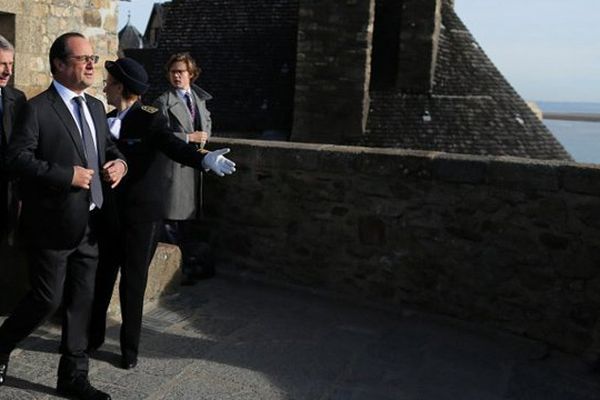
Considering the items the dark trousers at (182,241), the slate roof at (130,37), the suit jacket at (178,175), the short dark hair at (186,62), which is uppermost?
the slate roof at (130,37)

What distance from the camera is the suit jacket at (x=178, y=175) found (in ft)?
15.4

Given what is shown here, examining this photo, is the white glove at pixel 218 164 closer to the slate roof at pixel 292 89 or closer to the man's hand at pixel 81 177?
the man's hand at pixel 81 177

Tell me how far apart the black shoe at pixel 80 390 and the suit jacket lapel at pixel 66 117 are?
1.03 m

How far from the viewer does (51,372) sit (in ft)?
11.2

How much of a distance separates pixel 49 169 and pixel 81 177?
5.4 inches

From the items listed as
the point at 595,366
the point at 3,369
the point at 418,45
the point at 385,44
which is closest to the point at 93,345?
the point at 3,369

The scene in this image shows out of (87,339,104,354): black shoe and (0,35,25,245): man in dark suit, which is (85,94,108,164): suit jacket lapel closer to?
(0,35,25,245): man in dark suit

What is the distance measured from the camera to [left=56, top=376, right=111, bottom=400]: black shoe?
10.1ft

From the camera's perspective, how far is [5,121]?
3426mm

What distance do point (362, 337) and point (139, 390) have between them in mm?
1512

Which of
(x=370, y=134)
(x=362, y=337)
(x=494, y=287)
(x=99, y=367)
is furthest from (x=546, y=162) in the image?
(x=370, y=134)

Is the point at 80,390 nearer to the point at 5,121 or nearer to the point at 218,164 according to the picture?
the point at 218,164

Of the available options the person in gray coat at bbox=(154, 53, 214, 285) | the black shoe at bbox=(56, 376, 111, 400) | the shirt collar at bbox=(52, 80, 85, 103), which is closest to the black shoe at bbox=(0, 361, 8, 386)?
the black shoe at bbox=(56, 376, 111, 400)

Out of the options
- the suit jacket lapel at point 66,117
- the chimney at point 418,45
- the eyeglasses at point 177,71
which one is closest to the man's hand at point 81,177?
the suit jacket lapel at point 66,117
